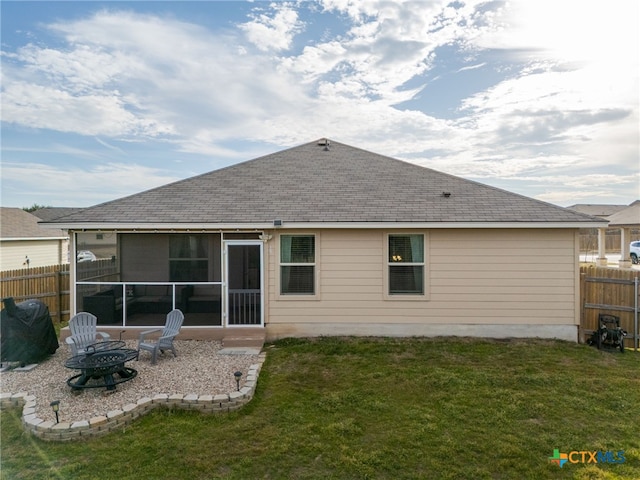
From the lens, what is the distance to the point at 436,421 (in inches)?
172

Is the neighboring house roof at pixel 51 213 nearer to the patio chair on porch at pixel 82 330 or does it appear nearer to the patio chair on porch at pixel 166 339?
the patio chair on porch at pixel 82 330

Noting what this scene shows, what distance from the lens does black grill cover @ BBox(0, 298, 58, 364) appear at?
6445 mm

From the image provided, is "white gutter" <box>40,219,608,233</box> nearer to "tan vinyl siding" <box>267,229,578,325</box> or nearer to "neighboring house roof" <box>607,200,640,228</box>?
"tan vinyl siding" <box>267,229,578,325</box>

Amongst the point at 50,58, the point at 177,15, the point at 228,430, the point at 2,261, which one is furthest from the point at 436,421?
the point at 2,261

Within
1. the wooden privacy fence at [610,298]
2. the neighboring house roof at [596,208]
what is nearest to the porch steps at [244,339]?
the wooden privacy fence at [610,298]

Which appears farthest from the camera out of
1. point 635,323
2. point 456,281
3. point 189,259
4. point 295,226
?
point 189,259

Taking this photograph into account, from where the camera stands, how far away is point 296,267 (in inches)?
320

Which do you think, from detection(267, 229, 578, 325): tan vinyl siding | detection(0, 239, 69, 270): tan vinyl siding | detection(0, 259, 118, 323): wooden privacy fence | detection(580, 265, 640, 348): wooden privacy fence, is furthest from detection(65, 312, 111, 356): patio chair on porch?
detection(0, 239, 69, 270): tan vinyl siding

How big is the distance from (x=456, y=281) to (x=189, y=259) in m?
8.12

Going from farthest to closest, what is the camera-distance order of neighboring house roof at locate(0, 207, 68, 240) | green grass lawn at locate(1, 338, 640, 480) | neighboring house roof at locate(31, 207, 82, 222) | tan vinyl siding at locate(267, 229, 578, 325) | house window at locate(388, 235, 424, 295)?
neighboring house roof at locate(31, 207, 82, 222), neighboring house roof at locate(0, 207, 68, 240), house window at locate(388, 235, 424, 295), tan vinyl siding at locate(267, 229, 578, 325), green grass lawn at locate(1, 338, 640, 480)

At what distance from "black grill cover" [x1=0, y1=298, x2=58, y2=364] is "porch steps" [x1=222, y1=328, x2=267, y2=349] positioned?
355 cm

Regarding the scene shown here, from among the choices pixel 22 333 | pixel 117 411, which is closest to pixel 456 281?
pixel 117 411

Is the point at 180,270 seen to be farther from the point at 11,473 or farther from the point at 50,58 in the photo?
the point at 11,473

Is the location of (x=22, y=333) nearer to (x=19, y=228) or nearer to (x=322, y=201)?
(x=322, y=201)
